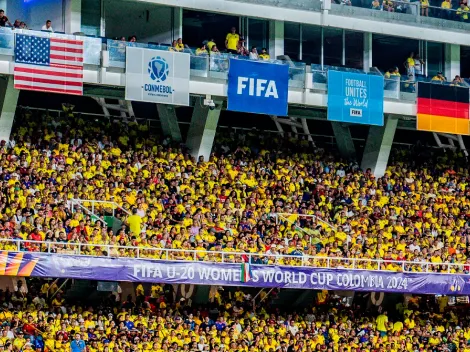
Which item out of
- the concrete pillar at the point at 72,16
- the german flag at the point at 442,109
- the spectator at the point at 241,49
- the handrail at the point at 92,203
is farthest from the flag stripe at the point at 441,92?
the handrail at the point at 92,203

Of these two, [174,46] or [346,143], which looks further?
→ [346,143]

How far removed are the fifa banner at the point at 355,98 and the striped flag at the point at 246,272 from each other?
288 inches

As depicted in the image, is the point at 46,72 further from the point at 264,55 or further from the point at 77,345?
the point at 77,345

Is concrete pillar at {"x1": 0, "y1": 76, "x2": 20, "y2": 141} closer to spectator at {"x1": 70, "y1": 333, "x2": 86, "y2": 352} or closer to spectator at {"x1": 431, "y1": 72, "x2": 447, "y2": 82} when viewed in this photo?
spectator at {"x1": 70, "y1": 333, "x2": 86, "y2": 352}

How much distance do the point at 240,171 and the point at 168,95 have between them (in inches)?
151

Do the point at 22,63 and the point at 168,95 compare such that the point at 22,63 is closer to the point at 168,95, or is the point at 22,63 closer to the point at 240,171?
the point at 168,95

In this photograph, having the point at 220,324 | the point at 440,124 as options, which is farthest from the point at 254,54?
the point at 220,324

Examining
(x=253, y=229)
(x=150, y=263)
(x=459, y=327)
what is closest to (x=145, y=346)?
(x=150, y=263)

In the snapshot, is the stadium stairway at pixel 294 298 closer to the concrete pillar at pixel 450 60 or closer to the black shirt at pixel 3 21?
the concrete pillar at pixel 450 60

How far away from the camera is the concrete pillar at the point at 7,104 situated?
41562mm

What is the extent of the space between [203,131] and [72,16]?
17.9ft

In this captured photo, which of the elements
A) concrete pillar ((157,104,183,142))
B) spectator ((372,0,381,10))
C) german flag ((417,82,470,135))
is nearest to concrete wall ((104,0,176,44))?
concrete pillar ((157,104,183,142))

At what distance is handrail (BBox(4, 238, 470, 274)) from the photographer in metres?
36.9

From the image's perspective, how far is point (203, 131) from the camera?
4484 centimetres
